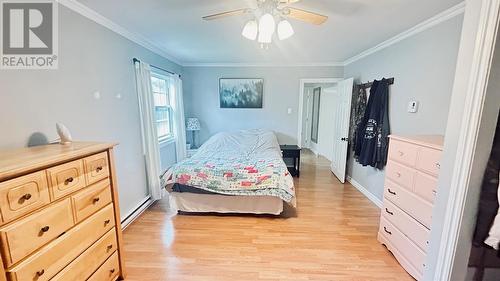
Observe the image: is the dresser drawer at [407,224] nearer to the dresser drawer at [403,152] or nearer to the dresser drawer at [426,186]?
the dresser drawer at [426,186]

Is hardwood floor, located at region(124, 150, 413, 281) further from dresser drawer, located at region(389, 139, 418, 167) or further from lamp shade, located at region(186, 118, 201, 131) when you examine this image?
lamp shade, located at region(186, 118, 201, 131)

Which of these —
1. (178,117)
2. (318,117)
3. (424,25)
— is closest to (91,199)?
(178,117)

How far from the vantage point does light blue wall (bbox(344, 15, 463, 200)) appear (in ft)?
6.64

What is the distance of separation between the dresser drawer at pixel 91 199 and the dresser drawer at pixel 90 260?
0.24 meters

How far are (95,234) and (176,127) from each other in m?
2.94

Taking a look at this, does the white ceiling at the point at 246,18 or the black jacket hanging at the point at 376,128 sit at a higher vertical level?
the white ceiling at the point at 246,18

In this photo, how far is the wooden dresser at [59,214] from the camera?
0.98 meters

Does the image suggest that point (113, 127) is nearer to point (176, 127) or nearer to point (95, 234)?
point (95, 234)

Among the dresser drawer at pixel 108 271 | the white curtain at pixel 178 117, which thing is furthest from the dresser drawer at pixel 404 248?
the white curtain at pixel 178 117

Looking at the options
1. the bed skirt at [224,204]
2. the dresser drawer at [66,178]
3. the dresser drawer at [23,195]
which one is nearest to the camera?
the dresser drawer at [23,195]

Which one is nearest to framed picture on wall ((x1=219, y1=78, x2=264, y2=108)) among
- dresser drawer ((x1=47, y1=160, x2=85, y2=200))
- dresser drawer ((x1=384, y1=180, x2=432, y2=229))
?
dresser drawer ((x1=384, y1=180, x2=432, y2=229))

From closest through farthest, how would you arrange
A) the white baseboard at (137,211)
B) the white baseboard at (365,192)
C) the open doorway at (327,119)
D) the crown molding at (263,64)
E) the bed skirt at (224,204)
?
the white baseboard at (137,211)
the bed skirt at (224,204)
the white baseboard at (365,192)
the open doorway at (327,119)
the crown molding at (263,64)

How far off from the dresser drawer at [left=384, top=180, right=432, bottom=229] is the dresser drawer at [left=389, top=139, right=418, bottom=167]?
0.83 feet

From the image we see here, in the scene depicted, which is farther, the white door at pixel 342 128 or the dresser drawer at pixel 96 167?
the white door at pixel 342 128
